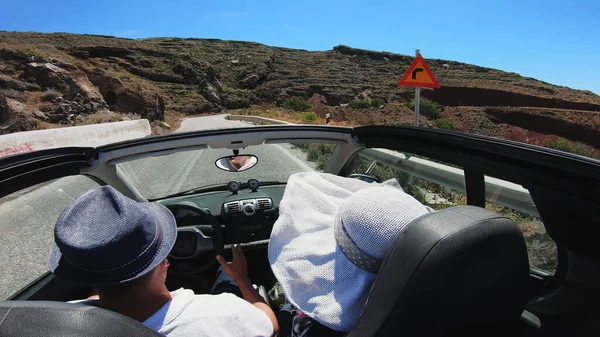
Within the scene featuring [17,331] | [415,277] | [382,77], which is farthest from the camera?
[382,77]

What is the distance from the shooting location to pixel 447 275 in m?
1.22

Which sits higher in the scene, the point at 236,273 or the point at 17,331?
the point at 17,331

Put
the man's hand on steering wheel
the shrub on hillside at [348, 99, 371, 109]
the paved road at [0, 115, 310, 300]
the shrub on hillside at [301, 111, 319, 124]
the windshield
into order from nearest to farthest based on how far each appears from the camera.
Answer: the man's hand on steering wheel
the paved road at [0, 115, 310, 300]
the windshield
the shrub on hillside at [301, 111, 319, 124]
the shrub on hillside at [348, 99, 371, 109]

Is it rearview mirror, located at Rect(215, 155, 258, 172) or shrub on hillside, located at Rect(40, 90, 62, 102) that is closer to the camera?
rearview mirror, located at Rect(215, 155, 258, 172)

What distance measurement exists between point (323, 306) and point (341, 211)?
383 mm

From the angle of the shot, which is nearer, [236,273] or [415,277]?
[415,277]

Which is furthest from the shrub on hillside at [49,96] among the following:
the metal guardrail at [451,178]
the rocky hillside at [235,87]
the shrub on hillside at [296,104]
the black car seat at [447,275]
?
the shrub on hillside at [296,104]

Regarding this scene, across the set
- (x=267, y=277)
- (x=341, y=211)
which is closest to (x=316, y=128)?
(x=267, y=277)

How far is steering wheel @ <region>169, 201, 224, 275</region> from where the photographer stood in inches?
112

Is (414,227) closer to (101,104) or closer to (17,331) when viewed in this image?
(17,331)

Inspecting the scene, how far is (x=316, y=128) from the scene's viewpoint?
3.33 m

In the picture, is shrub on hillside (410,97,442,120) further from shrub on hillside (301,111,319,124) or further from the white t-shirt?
the white t-shirt

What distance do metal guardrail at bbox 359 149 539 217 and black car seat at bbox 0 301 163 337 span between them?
199 cm

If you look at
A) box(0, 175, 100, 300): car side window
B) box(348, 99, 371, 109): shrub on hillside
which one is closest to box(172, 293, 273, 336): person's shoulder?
box(0, 175, 100, 300): car side window
